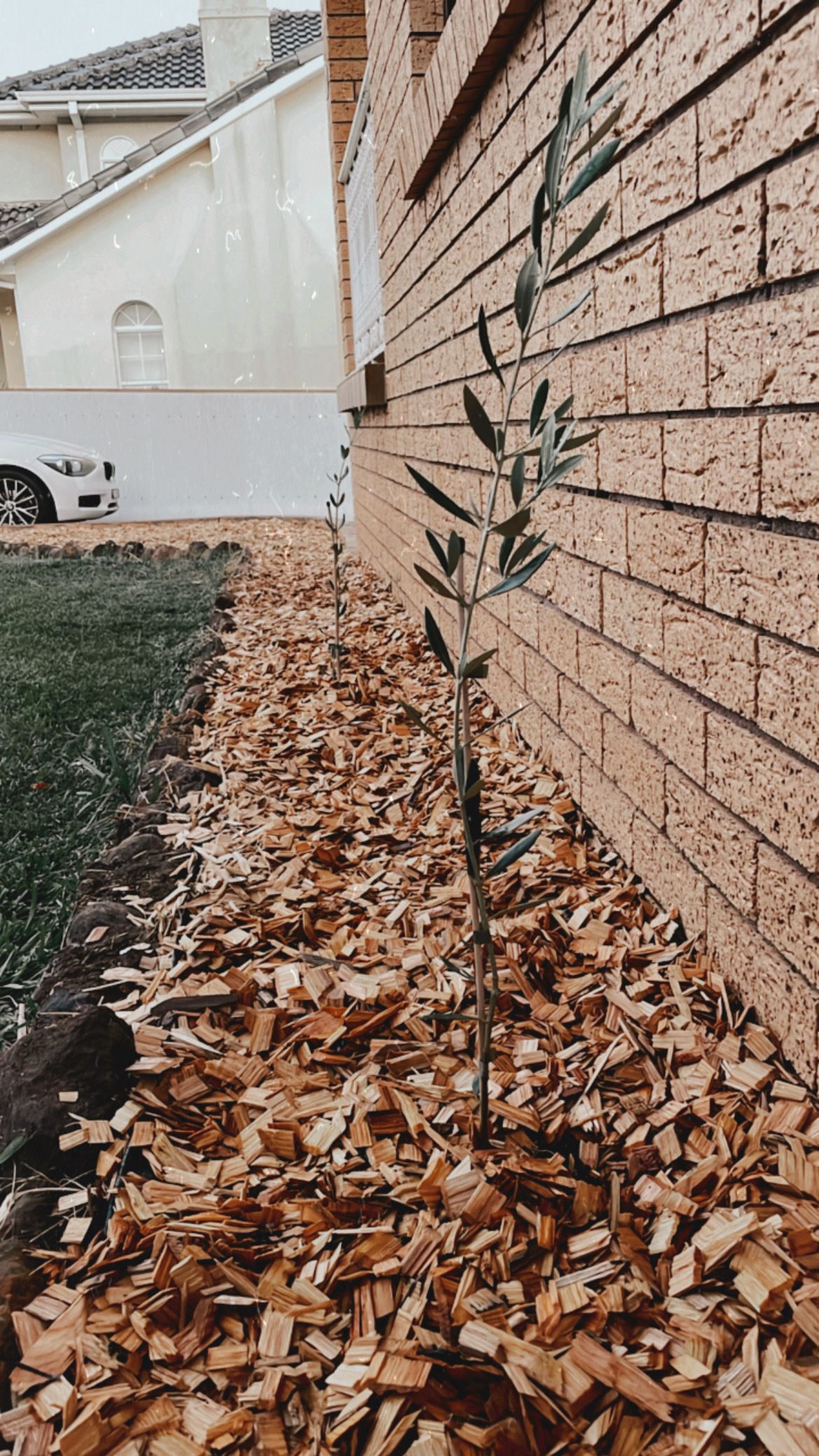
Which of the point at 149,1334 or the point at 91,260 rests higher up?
the point at 91,260

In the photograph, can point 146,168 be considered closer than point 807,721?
No

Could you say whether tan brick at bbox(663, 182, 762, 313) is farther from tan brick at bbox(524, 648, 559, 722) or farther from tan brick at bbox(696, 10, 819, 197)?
tan brick at bbox(524, 648, 559, 722)

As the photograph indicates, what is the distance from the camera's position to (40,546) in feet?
32.6

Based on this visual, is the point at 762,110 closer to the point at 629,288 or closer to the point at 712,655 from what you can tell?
the point at 629,288

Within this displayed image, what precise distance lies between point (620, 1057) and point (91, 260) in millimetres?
18551

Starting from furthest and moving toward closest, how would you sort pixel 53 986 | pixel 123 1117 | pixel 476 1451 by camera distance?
pixel 53 986 → pixel 123 1117 → pixel 476 1451

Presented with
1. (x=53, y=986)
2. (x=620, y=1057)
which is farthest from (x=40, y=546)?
(x=620, y=1057)

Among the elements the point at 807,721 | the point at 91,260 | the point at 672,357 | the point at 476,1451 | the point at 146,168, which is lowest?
the point at 476,1451

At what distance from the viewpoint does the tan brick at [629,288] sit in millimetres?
1939

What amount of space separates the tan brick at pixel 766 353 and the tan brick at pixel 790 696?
1.09ft

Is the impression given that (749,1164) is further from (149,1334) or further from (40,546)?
(40,546)

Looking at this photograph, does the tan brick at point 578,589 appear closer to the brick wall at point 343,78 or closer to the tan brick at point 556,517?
the tan brick at point 556,517

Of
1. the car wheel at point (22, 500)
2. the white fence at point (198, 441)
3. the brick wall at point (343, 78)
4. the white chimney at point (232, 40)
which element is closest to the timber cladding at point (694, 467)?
the brick wall at point (343, 78)

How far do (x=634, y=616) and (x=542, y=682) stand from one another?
0.84m
